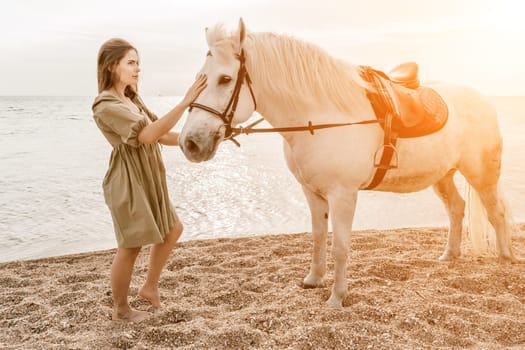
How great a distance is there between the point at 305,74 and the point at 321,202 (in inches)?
38.7

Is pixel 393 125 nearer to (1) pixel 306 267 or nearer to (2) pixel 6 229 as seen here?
(1) pixel 306 267

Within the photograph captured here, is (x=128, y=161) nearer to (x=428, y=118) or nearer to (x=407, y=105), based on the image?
(x=407, y=105)

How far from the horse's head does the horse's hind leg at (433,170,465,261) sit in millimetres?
2363

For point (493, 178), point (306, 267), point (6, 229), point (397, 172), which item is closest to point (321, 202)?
point (397, 172)

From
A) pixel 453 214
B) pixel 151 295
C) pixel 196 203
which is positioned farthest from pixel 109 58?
pixel 196 203

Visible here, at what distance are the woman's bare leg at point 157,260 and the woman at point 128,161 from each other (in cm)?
11

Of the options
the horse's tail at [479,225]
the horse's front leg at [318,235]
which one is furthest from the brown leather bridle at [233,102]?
the horse's tail at [479,225]

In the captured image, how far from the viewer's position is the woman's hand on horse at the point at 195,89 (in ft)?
8.14

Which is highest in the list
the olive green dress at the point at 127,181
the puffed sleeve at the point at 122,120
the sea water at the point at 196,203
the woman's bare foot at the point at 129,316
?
the puffed sleeve at the point at 122,120

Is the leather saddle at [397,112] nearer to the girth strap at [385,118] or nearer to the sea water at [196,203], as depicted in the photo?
the girth strap at [385,118]

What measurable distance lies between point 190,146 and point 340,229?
3.71 ft

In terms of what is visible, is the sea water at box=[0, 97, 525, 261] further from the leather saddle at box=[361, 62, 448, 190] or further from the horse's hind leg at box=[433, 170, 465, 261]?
the leather saddle at box=[361, 62, 448, 190]

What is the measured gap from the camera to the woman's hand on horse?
248 cm

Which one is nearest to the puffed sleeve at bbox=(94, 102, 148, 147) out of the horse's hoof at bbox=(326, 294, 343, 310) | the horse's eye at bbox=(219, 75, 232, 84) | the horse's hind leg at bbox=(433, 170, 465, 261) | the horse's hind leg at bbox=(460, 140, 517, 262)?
the horse's eye at bbox=(219, 75, 232, 84)
